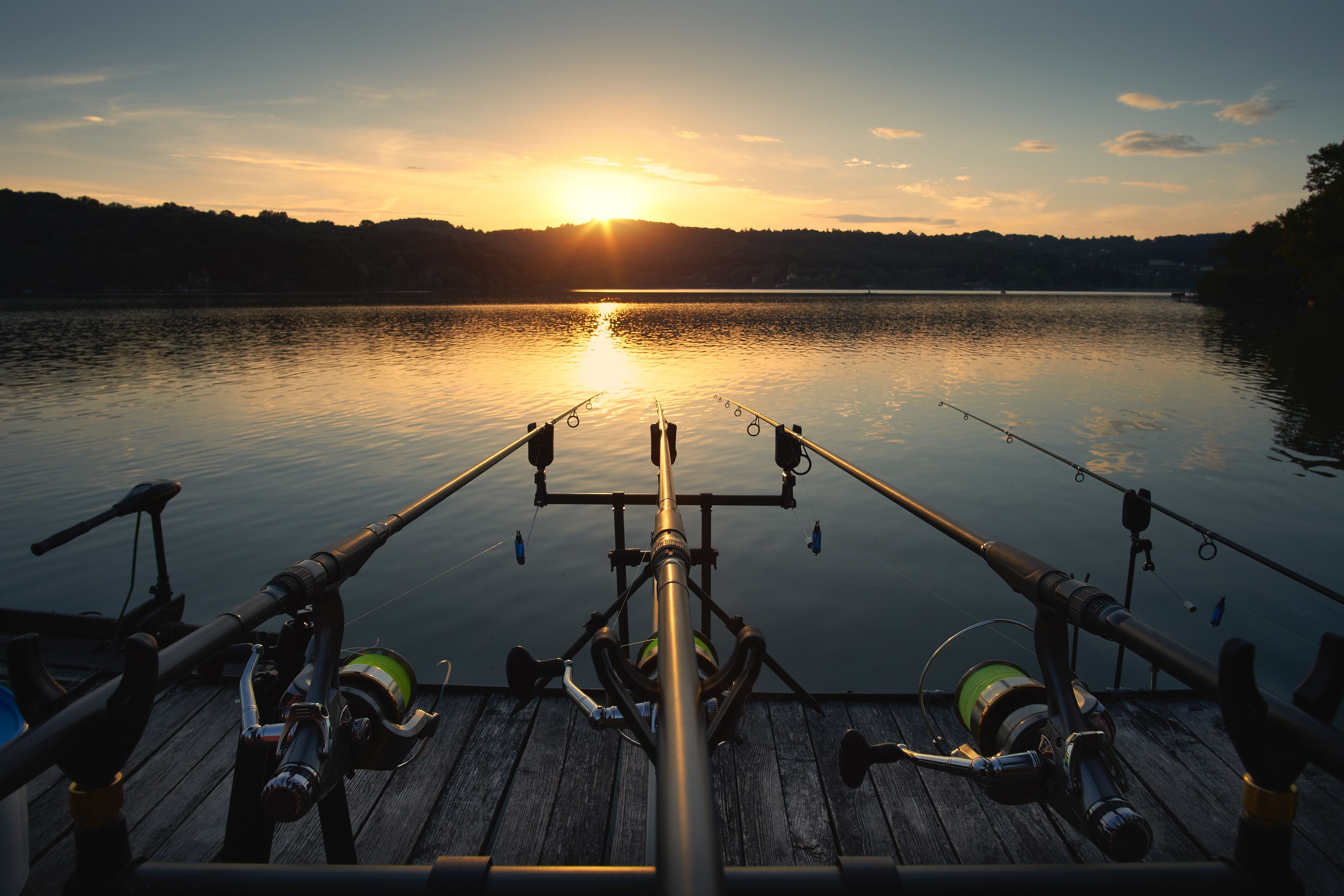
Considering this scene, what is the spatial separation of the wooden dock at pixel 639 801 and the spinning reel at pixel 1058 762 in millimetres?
1176

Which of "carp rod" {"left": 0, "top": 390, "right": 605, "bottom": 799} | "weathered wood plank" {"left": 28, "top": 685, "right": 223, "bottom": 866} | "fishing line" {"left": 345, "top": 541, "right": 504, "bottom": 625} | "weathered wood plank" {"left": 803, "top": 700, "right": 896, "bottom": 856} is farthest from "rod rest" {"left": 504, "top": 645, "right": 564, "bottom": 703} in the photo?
"fishing line" {"left": 345, "top": 541, "right": 504, "bottom": 625}

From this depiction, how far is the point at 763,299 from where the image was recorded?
368 feet

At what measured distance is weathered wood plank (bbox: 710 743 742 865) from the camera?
2939 mm

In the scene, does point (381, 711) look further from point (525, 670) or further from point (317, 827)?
point (317, 827)

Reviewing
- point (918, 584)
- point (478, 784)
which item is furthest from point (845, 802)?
point (918, 584)

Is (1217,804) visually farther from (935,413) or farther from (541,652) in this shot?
(935,413)

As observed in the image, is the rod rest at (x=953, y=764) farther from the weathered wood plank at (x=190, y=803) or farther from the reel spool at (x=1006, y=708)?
the weathered wood plank at (x=190, y=803)

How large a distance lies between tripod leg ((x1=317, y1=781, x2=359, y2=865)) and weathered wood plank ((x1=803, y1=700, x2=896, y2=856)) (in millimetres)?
1723

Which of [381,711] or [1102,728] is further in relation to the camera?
[381,711]

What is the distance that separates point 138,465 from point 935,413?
2018cm

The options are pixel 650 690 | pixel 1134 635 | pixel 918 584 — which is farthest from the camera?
pixel 918 584

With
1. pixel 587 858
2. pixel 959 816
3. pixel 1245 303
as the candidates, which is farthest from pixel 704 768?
pixel 1245 303

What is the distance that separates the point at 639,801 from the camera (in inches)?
127

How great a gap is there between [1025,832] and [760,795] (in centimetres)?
116
